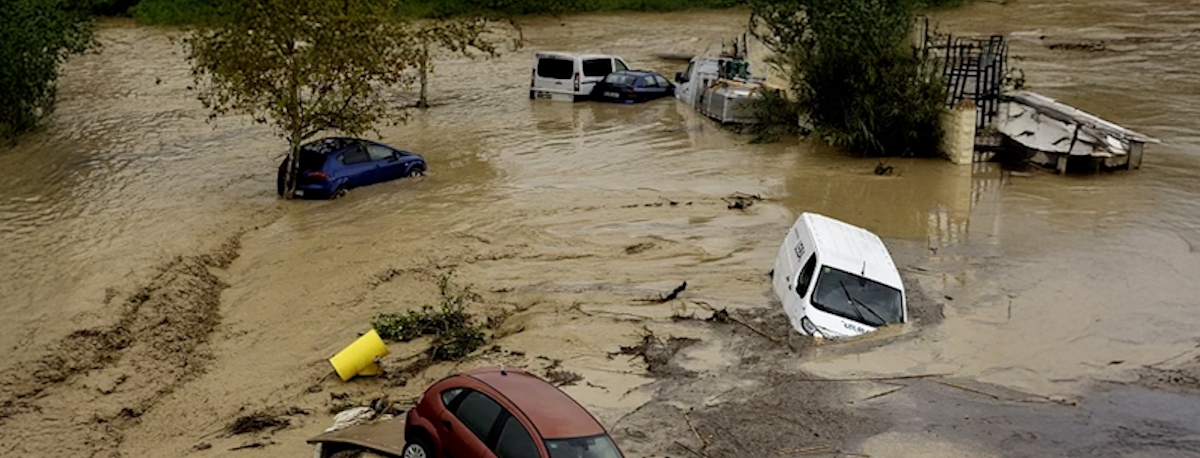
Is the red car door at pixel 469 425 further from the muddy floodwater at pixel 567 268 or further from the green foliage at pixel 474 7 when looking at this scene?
the green foliage at pixel 474 7

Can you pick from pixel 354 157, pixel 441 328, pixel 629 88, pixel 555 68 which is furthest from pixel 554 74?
pixel 441 328

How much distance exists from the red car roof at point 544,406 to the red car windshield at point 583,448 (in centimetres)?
5

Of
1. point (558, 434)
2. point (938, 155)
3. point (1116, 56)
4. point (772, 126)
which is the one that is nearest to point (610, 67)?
point (772, 126)

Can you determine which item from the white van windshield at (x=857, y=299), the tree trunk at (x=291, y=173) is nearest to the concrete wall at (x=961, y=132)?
the white van windshield at (x=857, y=299)

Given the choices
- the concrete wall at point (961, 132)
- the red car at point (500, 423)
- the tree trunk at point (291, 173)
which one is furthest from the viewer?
the concrete wall at point (961, 132)

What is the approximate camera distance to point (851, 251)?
51.9ft

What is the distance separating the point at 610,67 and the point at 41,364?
833 inches

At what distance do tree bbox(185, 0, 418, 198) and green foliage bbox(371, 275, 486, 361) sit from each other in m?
7.44

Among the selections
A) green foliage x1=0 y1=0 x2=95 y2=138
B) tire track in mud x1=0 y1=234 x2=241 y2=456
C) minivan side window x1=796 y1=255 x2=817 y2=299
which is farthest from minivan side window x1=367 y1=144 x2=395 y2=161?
minivan side window x1=796 y1=255 x2=817 y2=299

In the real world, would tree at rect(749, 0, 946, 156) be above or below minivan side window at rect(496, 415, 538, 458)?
above

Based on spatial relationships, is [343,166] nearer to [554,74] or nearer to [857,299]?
[554,74]

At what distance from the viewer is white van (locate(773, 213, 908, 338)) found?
14984 mm

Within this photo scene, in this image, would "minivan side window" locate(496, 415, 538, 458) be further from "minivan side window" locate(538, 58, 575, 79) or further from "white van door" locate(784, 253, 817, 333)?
"minivan side window" locate(538, 58, 575, 79)

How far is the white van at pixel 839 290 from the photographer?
15.0 meters
